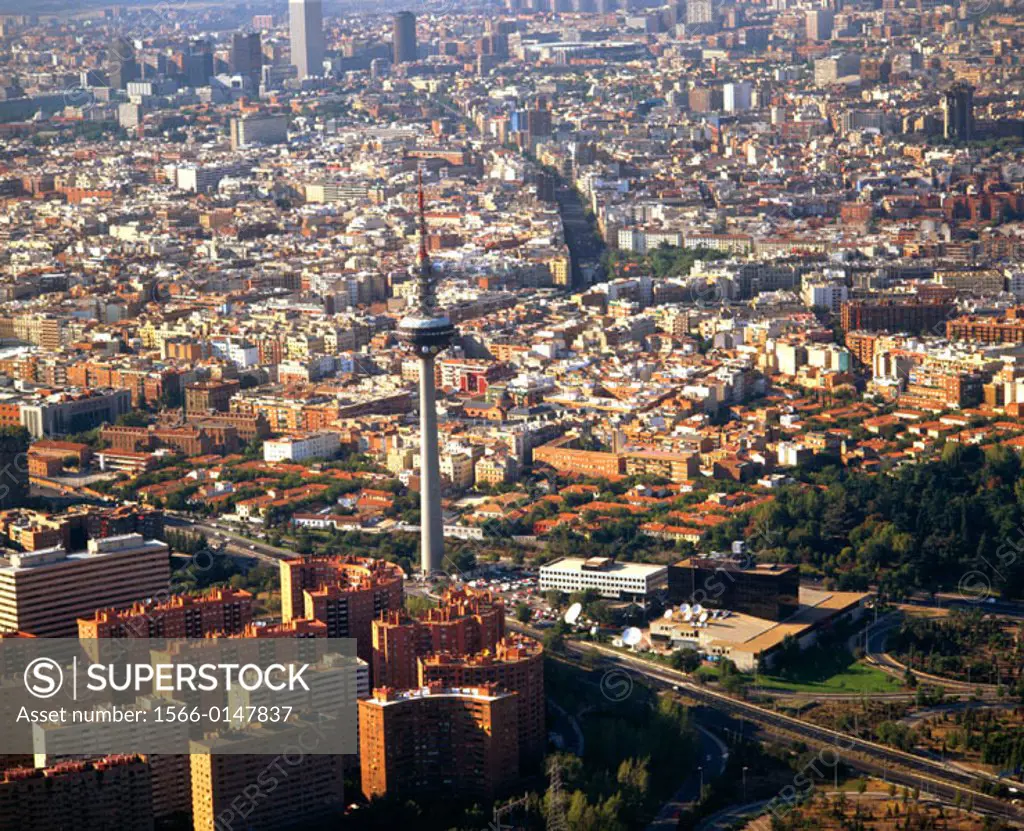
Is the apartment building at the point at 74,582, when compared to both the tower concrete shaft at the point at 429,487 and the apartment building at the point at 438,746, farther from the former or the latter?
the tower concrete shaft at the point at 429,487

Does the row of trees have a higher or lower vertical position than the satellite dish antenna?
lower

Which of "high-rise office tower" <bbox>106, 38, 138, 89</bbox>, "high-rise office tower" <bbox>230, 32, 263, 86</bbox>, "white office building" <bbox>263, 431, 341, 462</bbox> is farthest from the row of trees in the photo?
"high-rise office tower" <bbox>230, 32, 263, 86</bbox>

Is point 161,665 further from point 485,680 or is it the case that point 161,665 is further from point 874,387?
point 874,387

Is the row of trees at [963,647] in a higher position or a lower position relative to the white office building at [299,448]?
lower

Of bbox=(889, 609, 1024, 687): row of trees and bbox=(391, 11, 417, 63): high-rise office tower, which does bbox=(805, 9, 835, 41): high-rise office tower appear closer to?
bbox=(391, 11, 417, 63): high-rise office tower

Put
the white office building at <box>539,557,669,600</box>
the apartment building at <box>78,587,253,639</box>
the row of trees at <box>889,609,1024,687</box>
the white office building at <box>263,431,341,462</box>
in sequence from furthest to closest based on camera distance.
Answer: the white office building at <box>263,431,341,462</box>, the white office building at <box>539,557,669,600</box>, the row of trees at <box>889,609,1024,687</box>, the apartment building at <box>78,587,253,639</box>

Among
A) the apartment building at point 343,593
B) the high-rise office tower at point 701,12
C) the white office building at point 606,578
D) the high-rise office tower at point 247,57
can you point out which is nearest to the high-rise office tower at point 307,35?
the high-rise office tower at point 247,57

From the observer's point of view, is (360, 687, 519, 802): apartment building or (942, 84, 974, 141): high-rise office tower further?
(942, 84, 974, 141): high-rise office tower

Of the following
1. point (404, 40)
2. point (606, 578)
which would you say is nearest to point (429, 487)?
point (606, 578)
